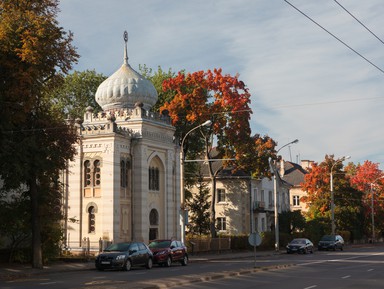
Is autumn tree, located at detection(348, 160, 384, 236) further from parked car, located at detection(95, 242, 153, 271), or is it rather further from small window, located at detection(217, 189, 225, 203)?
parked car, located at detection(95, 242, 153, 271)

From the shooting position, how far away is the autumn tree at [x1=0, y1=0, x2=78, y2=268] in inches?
1033

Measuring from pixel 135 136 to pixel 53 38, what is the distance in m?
17.1

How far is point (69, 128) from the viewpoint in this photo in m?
29.7

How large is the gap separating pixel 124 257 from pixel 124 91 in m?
20.0

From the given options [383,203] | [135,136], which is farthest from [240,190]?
[383,203]

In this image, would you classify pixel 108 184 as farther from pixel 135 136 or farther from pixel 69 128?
pixel 69 128

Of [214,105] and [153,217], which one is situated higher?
[214,105]

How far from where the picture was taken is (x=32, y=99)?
26.8m

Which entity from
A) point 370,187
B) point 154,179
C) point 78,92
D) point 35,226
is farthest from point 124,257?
point 370,187

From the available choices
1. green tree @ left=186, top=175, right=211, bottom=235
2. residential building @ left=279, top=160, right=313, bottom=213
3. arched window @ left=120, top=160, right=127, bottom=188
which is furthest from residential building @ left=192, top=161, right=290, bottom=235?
residential building @ left=279, top=160, right=313, bottom=213

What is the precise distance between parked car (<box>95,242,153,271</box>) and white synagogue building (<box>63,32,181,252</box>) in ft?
35.6

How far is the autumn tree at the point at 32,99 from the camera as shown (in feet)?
86.1

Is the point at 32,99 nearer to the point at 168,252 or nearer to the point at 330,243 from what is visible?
the point at 168,252

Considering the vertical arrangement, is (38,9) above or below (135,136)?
above
